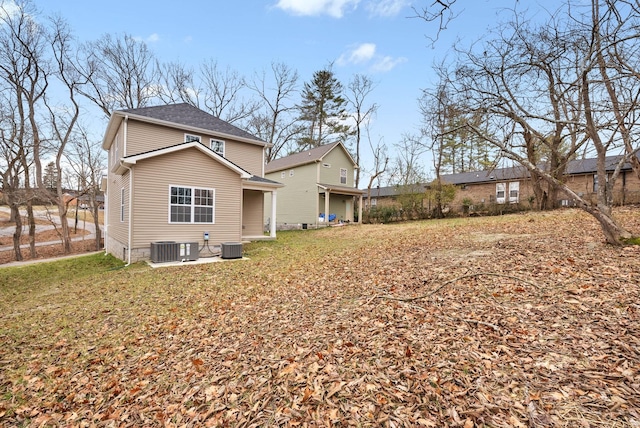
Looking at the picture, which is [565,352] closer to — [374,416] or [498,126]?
[374,416]

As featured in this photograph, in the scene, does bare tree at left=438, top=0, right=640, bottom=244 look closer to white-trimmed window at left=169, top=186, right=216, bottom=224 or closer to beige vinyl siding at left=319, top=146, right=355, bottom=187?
white-trimmed window at left=169, top=186, right=216, bottom=224

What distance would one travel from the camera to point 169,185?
10484mm

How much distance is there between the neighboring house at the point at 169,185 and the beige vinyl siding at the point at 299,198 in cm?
731

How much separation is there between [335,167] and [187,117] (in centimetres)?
1174

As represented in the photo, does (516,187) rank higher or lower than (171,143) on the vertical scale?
lower

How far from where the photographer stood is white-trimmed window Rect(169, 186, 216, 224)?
10.6m

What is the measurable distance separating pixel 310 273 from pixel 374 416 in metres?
5.09

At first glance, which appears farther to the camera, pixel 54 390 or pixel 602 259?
pixel 602 259

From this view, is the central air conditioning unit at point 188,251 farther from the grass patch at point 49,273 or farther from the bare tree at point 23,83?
the bare tree at point 23,83

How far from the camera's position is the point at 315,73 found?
31078mm

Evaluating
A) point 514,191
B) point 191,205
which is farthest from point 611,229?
point 514,191

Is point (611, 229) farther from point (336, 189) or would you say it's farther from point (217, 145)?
point (336, 189)

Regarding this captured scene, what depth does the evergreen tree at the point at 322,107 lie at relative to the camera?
30.8m

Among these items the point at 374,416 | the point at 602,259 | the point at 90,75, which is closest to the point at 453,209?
the point at 602,259
